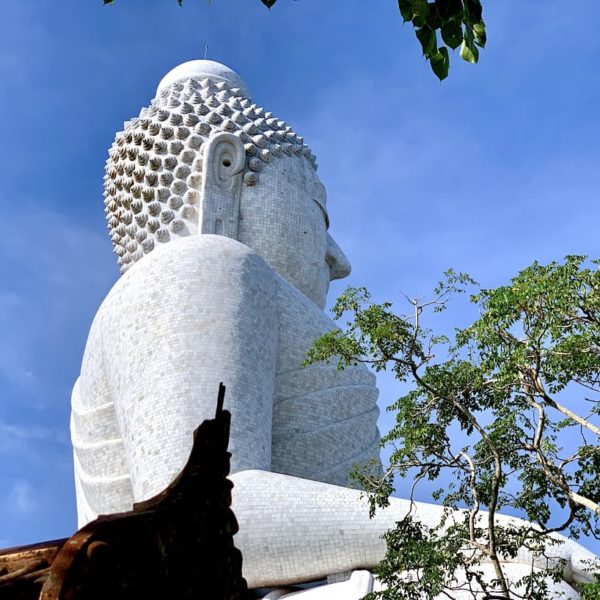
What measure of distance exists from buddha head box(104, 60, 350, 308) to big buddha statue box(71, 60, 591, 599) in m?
0.02

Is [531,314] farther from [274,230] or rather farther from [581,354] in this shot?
[274,230]

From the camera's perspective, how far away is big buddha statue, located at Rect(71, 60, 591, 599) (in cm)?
678

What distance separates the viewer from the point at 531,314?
18.6 ft

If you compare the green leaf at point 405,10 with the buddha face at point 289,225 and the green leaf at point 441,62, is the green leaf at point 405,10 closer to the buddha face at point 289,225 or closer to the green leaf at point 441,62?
the green leaf at point 441,62

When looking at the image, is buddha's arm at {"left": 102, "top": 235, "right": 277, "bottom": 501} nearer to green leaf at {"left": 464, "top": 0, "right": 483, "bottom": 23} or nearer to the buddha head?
the buddha head

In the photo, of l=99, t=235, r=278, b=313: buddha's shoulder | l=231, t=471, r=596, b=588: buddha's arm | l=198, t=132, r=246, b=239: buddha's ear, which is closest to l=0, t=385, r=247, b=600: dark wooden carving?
l=231, t=471, r=596, b=588: buddha's arm

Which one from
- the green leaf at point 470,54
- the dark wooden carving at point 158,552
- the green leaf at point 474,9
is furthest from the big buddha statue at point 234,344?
Answer: the dark wooden carving at point 158,552

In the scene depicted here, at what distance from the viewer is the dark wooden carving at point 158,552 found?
71.1 inches

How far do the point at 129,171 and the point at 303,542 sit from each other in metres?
4.75

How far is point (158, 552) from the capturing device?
206cm

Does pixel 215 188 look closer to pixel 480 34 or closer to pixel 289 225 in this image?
pixel 289 225

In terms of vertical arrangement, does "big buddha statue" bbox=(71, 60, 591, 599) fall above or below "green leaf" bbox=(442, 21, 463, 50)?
above

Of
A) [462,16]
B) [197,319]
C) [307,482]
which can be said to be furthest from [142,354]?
[462,16]

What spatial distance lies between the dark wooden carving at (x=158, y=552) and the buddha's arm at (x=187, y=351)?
468cm
